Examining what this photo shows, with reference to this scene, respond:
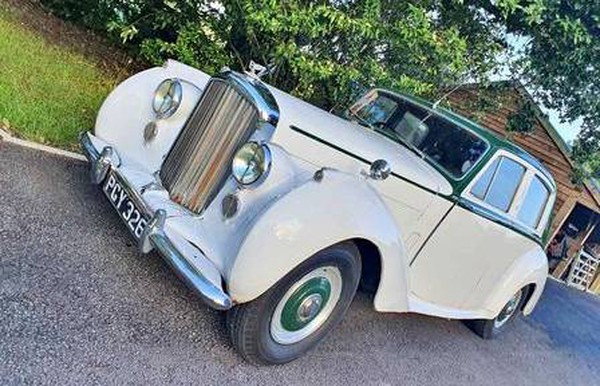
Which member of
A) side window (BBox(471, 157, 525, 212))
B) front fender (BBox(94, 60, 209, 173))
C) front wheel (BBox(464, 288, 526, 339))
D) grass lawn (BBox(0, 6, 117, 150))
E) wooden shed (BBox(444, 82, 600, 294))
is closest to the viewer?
front fender (BBox(94, 60, 209, 173))

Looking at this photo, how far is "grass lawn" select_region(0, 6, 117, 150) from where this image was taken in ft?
17.5

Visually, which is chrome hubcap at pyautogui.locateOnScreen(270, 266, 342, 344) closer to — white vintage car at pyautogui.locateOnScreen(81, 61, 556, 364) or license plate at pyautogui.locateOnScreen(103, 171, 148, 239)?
white vintage car at pyautogui.locateOnScreen(81, 61, 556, 364)

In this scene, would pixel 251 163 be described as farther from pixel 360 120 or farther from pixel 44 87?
pixel 44 87

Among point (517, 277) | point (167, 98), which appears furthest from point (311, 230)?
point (517, 277)

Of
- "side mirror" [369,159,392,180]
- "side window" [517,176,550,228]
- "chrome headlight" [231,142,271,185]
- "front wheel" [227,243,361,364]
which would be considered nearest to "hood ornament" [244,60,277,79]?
"chrome headlight" [231,142,271,185]

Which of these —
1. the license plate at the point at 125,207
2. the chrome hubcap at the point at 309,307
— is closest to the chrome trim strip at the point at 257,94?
the license plate at the point at 125,207

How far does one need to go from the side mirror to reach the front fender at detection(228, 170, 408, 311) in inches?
3.9

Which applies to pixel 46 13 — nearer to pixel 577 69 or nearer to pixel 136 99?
pixel 136 99

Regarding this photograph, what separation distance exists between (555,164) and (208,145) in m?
12.1

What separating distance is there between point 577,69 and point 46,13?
26.7 ft

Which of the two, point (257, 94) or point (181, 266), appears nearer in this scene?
point (181, 266)

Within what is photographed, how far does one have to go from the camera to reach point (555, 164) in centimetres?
1374

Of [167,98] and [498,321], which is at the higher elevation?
[167,98]

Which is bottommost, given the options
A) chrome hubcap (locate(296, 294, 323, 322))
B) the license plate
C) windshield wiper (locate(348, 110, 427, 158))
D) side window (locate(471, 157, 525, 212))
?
the license plate
